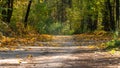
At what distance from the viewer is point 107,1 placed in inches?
2084

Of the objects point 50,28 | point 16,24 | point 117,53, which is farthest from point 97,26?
point 117,53

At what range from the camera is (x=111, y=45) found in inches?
914

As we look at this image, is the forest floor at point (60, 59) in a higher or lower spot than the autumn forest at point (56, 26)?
higher

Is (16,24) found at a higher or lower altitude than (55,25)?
higher

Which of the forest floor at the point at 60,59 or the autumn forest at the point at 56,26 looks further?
the autumn forest at the point at 56,26

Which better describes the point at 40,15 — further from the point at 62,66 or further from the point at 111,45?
the point at 62,66

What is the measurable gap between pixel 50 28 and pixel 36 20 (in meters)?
15.0

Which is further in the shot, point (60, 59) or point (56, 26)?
point (56, 26)

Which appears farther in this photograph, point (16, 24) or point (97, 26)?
point (97, 26)

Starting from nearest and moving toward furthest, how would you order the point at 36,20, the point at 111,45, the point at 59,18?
1. the point at 111,45
2. the point at 36,20
3. the point at 59,18

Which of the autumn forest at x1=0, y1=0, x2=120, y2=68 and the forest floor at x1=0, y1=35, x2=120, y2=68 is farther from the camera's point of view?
the autumn forest at x1=0, y1=0, x2=120, y2=68

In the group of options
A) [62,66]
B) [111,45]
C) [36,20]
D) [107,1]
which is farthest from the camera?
[36,20]

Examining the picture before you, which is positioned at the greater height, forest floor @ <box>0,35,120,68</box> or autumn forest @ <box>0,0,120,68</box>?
forest floor @ <box>0,35,120,68</box>

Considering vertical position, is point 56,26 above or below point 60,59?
below
